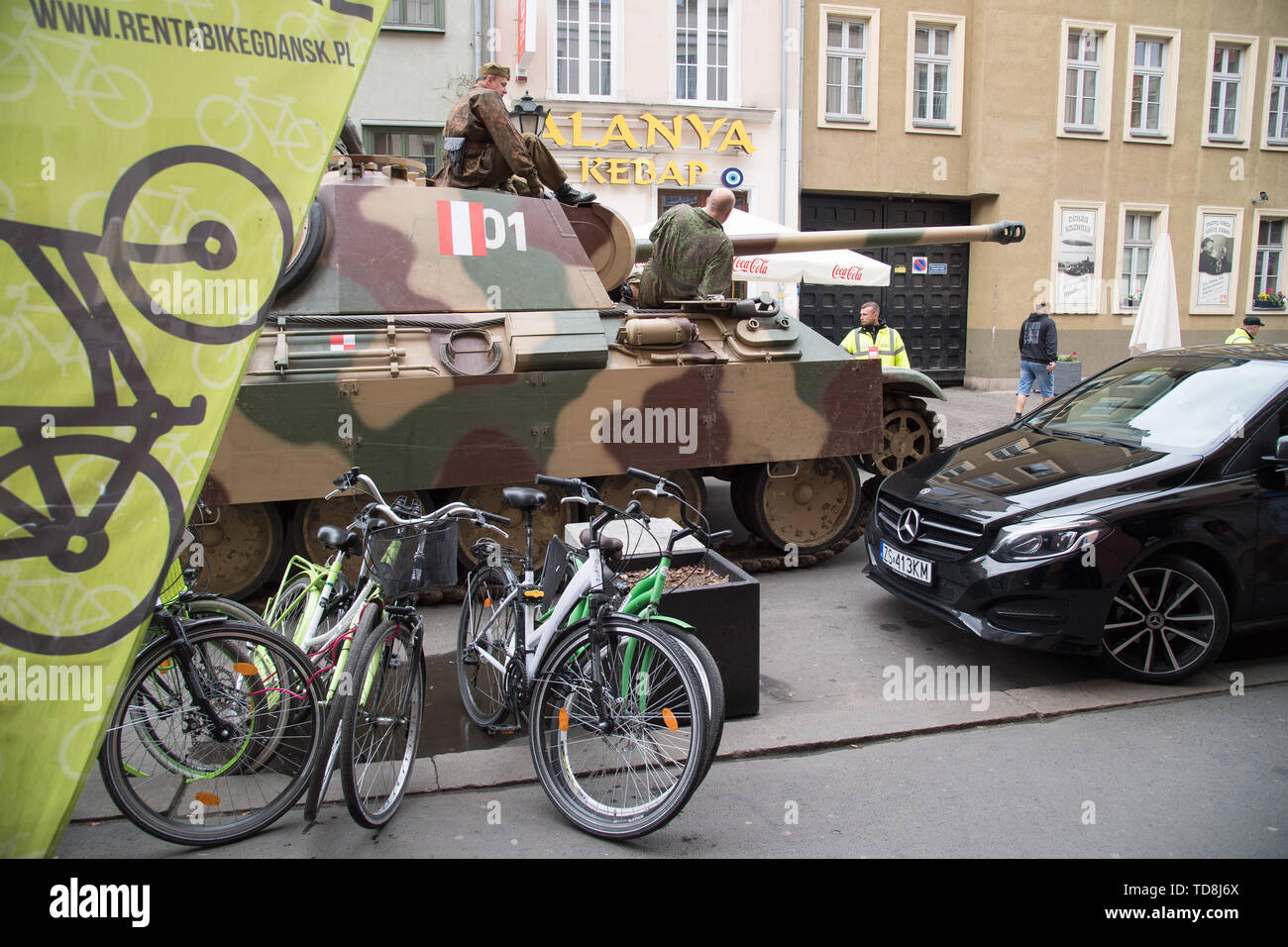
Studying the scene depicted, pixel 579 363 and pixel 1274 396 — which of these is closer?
pixel 1274 396

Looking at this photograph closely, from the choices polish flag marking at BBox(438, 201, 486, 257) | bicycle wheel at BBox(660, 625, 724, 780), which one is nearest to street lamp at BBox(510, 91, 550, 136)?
polish flag marking at BBox(438, 201, 486, 257)

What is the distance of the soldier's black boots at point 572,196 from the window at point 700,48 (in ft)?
29.5

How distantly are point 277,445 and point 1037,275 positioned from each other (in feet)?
51.3

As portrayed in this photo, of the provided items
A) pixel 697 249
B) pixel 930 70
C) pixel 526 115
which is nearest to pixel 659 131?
pixel 930 70

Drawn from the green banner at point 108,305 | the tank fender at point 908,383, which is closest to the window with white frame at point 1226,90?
the tank fender at point 908,383

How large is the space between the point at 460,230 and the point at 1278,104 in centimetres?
1946

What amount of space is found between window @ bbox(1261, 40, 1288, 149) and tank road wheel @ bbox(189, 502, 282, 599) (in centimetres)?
2035

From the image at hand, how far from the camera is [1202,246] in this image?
18938 millimetres

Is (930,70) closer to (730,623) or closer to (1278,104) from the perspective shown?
(1278,104)

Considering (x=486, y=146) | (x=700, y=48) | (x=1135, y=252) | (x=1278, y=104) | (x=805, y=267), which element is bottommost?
(x=805, y=267)

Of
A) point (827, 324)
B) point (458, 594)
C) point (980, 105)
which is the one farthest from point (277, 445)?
point (980, 105)

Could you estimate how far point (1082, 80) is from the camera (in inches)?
697

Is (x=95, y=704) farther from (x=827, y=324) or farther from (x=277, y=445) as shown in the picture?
(x=827, y=324)

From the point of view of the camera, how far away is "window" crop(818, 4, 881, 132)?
54.5 feet
